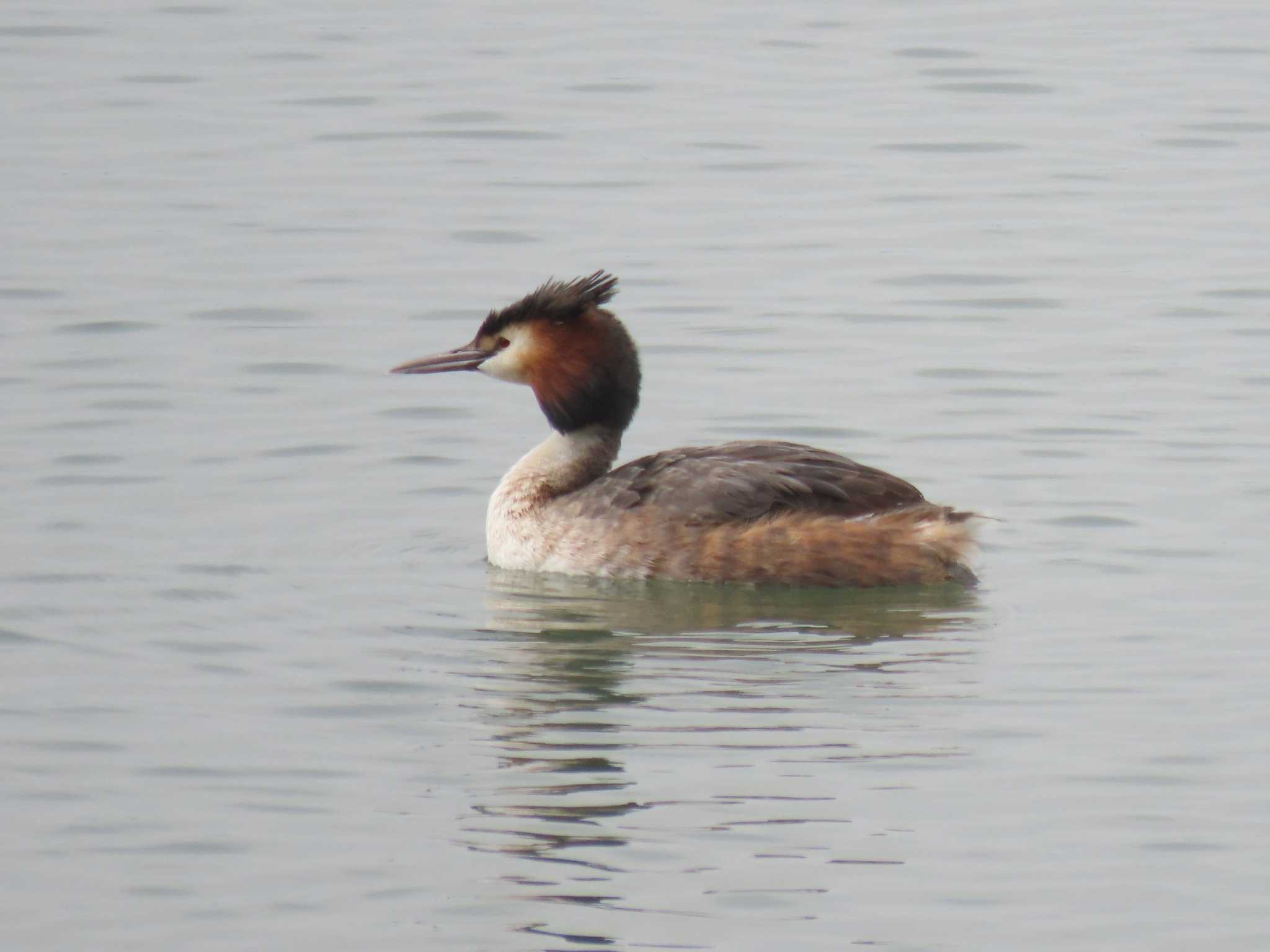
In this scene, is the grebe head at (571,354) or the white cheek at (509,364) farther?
the white cheek at (509,364)

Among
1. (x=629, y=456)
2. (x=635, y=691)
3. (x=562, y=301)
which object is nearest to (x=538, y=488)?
(x=562, y=301)

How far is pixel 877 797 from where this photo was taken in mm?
7691

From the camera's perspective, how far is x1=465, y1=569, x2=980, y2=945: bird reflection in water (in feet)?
24.2

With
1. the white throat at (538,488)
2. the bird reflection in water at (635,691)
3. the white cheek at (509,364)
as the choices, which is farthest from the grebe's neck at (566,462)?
the bird reflection in water at (635,691)

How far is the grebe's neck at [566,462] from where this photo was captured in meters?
11.1

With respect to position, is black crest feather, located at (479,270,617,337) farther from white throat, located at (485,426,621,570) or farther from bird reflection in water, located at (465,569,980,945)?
bird reflection in water, located at (465,569,980,945)

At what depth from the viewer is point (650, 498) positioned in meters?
10.6

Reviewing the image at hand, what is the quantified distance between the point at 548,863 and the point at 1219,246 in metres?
9.84

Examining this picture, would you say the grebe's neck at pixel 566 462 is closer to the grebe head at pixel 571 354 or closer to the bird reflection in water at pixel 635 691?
the grebe head at pixel 571 354

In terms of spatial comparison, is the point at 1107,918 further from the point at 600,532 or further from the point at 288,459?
the point at 288,459

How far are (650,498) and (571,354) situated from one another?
2.77ft

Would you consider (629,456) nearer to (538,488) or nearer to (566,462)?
(566,462)

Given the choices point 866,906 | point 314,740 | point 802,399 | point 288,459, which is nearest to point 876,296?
point 802,399

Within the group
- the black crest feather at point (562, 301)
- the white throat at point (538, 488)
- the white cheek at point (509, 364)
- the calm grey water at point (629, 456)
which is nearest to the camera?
the calm grey water at point (629, 456)
